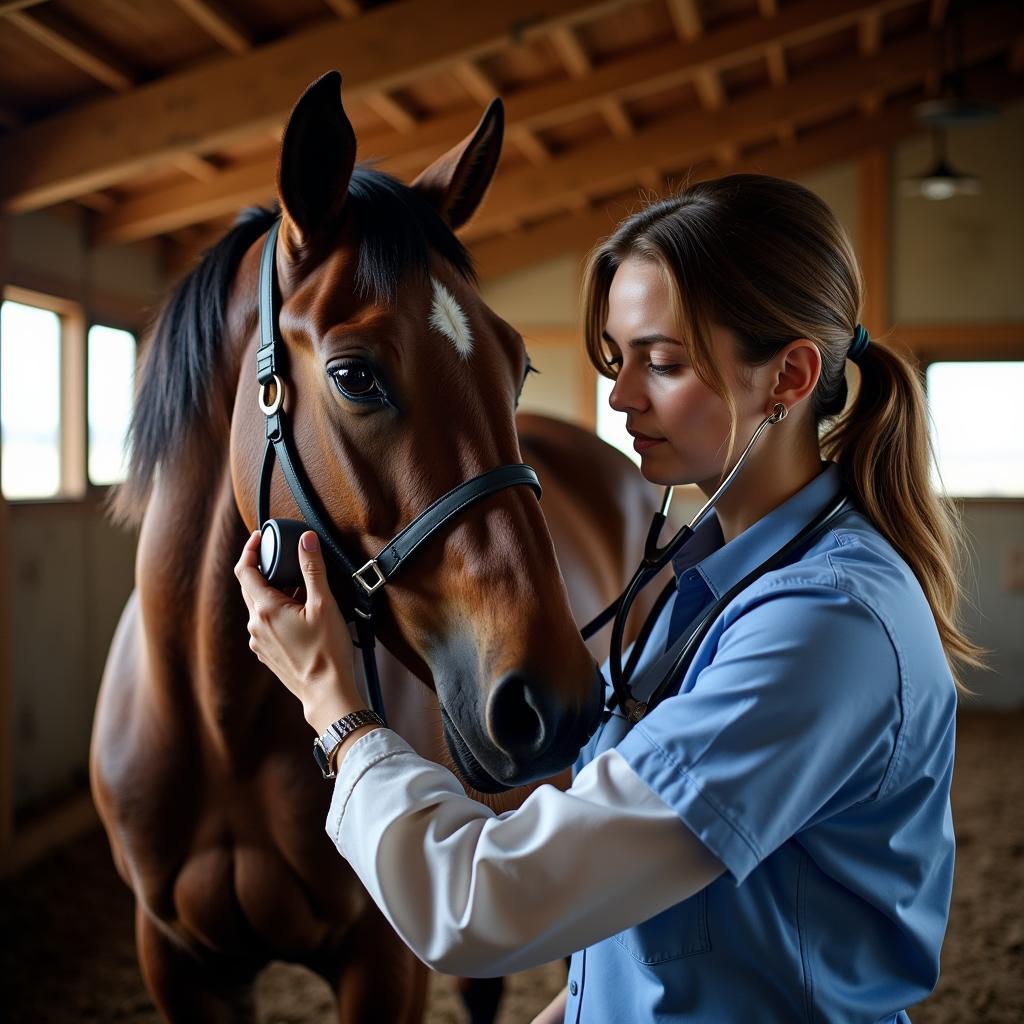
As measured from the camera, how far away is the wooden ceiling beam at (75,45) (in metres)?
2.54

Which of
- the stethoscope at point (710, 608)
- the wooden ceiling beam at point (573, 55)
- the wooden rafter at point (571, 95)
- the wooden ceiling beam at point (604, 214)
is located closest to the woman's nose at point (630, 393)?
the stethoscope at point (710, 608)

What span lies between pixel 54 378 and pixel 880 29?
4.51 meters

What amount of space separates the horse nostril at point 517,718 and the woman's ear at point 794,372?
0.35m

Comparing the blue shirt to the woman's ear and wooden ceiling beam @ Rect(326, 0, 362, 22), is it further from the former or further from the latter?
wooden ceiling beam @ Rect(326, 0, 362, 22)

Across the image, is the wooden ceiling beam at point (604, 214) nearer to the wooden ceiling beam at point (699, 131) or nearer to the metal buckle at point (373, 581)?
the wooden ceiling beam at point (699, 131)

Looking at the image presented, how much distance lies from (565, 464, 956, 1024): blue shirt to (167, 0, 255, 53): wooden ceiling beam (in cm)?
249

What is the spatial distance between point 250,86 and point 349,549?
237 cm

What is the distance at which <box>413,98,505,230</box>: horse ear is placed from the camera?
51.1 inches

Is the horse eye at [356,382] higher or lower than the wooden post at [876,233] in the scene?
lower

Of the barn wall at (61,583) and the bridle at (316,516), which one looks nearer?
the bridle at (316,516)

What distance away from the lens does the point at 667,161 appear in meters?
5.30

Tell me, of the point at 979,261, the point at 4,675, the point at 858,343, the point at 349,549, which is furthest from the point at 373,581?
the point at 979,261

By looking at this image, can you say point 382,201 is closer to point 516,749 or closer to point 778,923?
point 516,749

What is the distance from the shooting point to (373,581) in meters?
1.02
